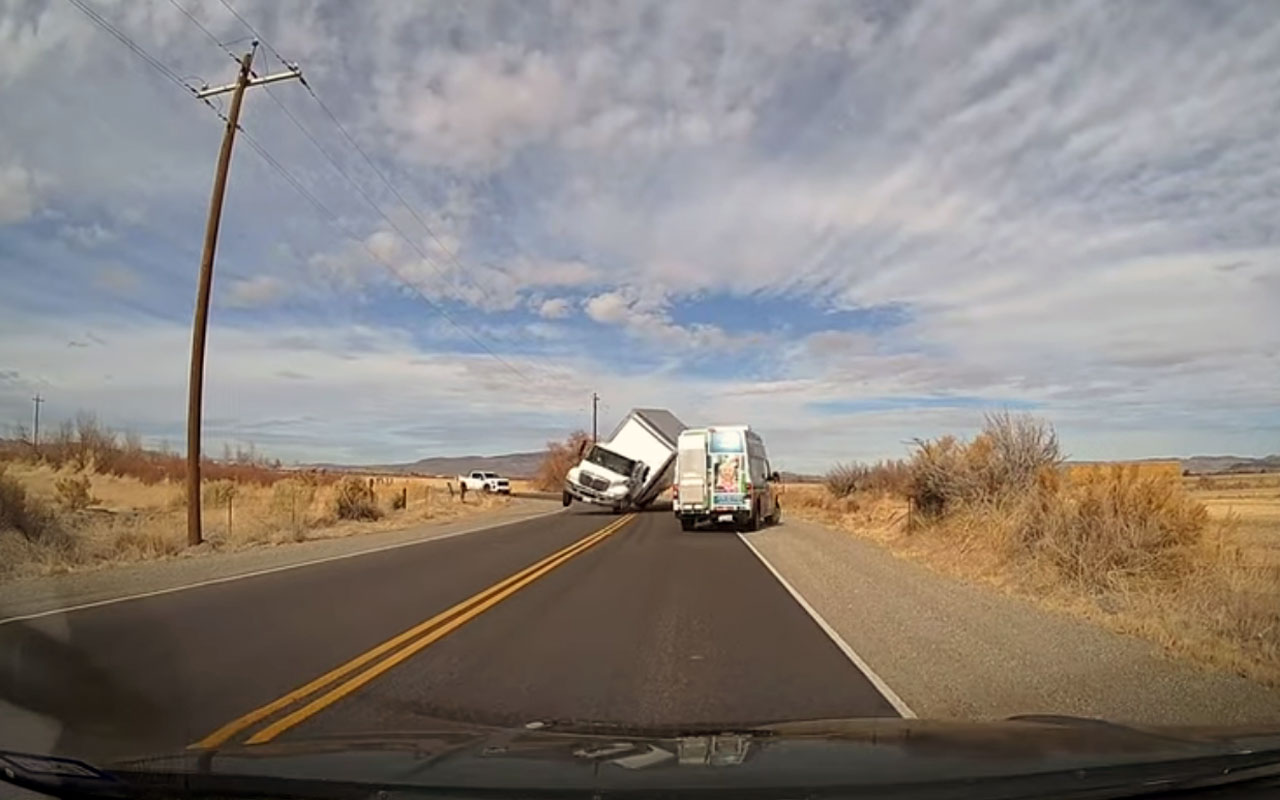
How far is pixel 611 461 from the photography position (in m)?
49.8

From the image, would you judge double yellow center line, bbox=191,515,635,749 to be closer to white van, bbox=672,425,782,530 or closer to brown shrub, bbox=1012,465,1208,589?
brown shrub, bbox=1012,465,1208,589

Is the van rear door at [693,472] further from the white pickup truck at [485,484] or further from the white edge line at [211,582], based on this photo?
the white pickup truck at [485,484]

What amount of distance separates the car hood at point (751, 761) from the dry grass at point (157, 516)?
17.1m

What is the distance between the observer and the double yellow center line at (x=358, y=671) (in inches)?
275

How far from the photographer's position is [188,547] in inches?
974

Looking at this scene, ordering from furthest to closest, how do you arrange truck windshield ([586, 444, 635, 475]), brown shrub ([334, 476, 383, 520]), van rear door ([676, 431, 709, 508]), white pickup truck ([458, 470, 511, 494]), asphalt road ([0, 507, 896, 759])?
white pickup truck ([458, 470, 511, 494]), truck windshield ([586, 444, 635, 475]), brown shrub ([334, 476, 383, 520]), van rear door ([676, 431, 709, 508]), asphalt road ([0, 507, 896, 759])

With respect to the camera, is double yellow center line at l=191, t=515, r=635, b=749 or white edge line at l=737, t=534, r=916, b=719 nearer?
double yellow center line at l=191, t=515, r=635, b=749

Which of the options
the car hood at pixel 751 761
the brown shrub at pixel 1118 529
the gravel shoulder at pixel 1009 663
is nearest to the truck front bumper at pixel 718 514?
the brown shrub at pixel 1118 529

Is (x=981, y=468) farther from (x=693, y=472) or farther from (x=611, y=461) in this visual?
(x=611, y=461)

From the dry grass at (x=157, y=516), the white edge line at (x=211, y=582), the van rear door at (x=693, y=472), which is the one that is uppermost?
the van rear door at (x=693, y=472)

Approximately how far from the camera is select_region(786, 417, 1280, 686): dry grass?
11578 mm

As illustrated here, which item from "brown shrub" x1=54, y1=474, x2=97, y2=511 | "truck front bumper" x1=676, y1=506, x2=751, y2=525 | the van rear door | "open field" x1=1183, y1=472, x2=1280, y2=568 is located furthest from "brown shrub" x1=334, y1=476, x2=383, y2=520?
"open field" x1=1183, y1=472, x2=1280, y2=568

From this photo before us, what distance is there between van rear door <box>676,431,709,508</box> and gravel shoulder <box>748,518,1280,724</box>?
17.4m

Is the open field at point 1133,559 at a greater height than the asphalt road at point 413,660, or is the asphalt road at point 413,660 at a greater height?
the open field at point 1133,559
